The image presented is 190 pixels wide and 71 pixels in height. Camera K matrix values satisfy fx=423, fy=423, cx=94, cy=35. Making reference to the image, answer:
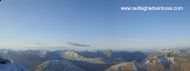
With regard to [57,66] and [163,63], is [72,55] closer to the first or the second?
[57,66]

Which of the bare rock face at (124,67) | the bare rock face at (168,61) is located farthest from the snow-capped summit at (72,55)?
the bare rock face at (168,61)

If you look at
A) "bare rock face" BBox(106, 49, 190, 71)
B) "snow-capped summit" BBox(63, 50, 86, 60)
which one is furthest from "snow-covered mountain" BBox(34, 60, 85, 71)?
"bare rock face" BBox(106, 49, 190, 71)

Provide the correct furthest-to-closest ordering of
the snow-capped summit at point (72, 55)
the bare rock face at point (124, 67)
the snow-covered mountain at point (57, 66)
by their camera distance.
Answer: the bare rock face at point (124, 67), the snow-covered mountain at point (57, 66), the snow-capped summit at point (72, 55)

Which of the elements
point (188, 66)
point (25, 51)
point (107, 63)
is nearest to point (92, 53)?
point (107, 63)

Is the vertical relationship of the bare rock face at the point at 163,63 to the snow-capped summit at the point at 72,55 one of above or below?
below

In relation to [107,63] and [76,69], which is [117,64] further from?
[76,69]

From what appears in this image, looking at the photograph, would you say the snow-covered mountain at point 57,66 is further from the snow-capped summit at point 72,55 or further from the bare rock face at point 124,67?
the bare rock face at point 124,67

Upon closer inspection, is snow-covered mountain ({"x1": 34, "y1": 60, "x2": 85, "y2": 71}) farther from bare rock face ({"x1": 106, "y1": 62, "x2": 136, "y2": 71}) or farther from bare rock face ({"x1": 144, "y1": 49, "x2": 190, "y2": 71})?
bare rock face ({"x1": 144, "y1": 49, "x2": 190, "y2": 71})

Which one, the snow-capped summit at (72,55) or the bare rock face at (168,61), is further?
the bare rock face at (168,61)

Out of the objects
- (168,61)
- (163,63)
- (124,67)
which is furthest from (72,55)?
(163,63)

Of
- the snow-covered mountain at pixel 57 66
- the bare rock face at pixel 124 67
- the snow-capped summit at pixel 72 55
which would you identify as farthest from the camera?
the bare rock face at pixel 124 67
